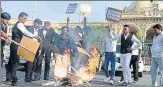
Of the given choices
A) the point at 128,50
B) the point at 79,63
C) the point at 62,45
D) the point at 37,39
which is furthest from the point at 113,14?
the point at 37,39

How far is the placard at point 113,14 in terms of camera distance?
856 cm

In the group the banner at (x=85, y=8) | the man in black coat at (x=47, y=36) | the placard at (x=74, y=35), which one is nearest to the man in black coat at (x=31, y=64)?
the man in black coat at (x=47, y=36)

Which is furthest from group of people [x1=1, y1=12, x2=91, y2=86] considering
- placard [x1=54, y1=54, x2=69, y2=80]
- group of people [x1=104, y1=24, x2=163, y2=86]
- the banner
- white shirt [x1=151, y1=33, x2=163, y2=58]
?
white shirt [x1=151, y1=33, x2=163, y2=58]

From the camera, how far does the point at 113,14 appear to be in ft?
28.5

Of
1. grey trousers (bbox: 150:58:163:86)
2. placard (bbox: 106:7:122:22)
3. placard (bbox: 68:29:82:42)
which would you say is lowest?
grey trousers (bbox: 150:58:163:86)

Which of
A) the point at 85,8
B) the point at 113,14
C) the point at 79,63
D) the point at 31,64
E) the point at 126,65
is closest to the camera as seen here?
the point at 79,63

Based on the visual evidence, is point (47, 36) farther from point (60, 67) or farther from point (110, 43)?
point (110, 43)

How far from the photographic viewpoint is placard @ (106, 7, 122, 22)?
8.56 meters

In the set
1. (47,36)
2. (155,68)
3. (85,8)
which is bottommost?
(155,68)

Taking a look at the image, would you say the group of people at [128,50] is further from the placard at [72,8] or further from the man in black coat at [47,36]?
the man in black coat at [47,36]

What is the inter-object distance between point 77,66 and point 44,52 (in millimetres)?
1247

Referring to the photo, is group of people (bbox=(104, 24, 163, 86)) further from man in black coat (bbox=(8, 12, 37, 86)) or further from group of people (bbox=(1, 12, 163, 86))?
man in black coat (bbox=(8, 12, 37, 86))

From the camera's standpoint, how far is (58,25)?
29.3 ft

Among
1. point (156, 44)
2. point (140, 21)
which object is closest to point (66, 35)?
point (156, 44)
